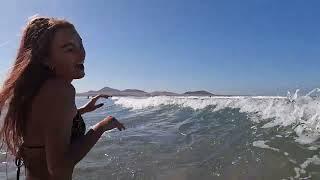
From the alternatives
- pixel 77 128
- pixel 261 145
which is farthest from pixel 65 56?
pixel 261 145

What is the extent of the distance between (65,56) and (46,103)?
296 millimetres

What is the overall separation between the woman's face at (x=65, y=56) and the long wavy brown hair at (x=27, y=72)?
1.2 inches

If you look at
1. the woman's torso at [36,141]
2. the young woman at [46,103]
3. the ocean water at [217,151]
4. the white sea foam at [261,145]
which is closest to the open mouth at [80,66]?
the young woman at [46,103]

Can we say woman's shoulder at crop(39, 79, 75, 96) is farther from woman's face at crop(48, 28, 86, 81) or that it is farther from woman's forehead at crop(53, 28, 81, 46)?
woman's forehead at crop(53, 28, 81, 46)

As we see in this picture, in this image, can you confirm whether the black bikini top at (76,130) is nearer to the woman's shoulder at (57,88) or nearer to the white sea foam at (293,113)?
the woman's shoulder at (57,88)

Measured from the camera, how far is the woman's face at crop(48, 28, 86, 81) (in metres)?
2.20

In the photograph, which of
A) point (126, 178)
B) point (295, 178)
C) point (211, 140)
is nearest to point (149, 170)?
point (126, 178)

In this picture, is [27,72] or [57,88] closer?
[57,88]

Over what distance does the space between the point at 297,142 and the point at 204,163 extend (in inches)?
124

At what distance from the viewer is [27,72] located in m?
2.20

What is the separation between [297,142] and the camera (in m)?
10.5

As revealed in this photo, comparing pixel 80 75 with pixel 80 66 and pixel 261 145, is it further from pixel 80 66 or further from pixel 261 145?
pixel 261 145

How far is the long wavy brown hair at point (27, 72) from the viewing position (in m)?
2.19

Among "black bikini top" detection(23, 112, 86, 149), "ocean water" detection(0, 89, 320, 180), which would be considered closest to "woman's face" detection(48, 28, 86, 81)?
"black bikini top" detection(23, 112, 86, 149)
